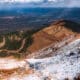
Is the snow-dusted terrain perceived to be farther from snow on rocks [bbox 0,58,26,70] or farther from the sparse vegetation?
the sparse vegetation

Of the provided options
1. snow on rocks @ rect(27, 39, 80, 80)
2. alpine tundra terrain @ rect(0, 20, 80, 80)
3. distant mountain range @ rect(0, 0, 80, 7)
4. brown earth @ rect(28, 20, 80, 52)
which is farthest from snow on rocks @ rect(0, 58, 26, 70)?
distant mountain range @ rect(0, 0, 80, 7)

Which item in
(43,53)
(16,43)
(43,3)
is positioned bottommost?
(43,53)

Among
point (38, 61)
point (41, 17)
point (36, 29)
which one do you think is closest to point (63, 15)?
point (41, 17)

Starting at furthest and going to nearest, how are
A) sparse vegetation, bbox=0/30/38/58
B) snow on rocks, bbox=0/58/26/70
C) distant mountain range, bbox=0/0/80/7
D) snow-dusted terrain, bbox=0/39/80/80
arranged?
distant mountain range, bbox=0/0/80/7 < sparse vegetation, bbox=0/30/38/58 < snow on rocks, bbox=0/58/26/70 < snow-dusted terrain, bbox=0/39/80/80

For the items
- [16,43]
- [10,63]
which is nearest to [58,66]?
[10,63]

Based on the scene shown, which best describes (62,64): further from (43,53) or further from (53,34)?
(53,34)

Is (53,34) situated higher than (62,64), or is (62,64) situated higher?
(53,34)

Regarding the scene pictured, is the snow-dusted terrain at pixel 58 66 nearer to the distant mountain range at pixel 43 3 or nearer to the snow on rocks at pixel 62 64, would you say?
the snow on rocks at pixel 62 64

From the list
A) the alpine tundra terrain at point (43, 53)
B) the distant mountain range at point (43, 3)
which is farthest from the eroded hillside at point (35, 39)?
the distant mountain range at point (43, 3)
